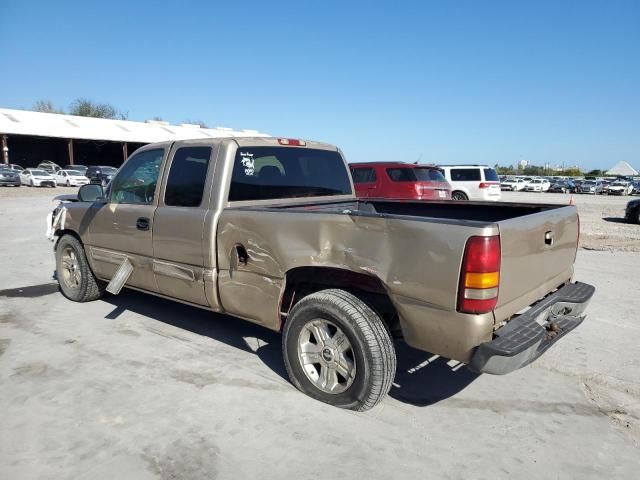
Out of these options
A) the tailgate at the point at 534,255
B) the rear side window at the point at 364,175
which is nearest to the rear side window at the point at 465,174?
the rear side window at the point at 364,175

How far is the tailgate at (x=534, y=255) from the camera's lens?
283 cm

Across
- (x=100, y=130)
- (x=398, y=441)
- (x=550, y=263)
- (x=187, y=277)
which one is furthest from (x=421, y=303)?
(x=100, y=130)

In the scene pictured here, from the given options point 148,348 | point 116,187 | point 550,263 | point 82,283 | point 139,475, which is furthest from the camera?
point 82,283

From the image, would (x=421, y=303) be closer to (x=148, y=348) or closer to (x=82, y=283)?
(x=148, y=348)

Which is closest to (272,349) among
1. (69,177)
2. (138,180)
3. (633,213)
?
(138,180)

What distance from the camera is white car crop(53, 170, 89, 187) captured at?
3328 centimetres

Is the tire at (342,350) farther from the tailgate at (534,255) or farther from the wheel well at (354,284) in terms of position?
the tailgate at (534,255)

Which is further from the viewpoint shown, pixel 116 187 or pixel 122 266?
pixel 116 187

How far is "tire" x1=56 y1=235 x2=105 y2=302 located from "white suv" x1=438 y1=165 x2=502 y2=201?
15.5m

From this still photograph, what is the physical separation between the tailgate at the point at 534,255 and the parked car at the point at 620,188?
4280cm

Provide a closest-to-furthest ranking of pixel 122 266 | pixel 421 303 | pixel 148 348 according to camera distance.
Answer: pixel 421 303
pixel 148 348
pixel 122 266

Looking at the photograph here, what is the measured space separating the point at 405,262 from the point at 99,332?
337 centimetres

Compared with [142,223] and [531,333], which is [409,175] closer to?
[142,223]

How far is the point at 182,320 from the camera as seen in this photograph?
5.18 metres
